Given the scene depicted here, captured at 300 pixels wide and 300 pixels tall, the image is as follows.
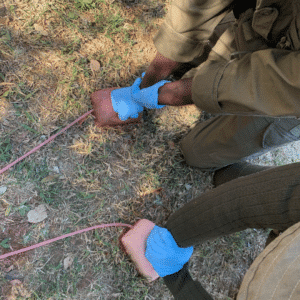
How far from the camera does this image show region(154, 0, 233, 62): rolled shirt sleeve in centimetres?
108

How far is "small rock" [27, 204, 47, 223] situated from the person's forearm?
0.87 m

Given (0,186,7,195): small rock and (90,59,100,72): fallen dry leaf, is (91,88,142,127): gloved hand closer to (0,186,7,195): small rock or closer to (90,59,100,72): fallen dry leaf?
(90,59,100,72): fallen dry leaf

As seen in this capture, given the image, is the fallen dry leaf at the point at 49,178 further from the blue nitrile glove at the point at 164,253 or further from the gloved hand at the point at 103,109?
the blue nitrile glove at the point at 164,253

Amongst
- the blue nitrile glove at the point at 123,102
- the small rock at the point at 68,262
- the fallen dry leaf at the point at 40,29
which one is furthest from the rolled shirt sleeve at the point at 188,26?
the small rock at the point at 68,262

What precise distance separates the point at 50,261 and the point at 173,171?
925 mm

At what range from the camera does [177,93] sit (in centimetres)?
135

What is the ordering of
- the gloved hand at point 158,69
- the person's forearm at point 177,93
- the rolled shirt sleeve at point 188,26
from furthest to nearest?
the gloved hand at point 158,69
the person's forearm at point 177,93
the rolled shirt sleeve at point 188,26

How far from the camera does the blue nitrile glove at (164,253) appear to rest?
1449 millimetres

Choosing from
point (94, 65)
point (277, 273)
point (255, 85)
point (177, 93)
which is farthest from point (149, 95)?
point (277, 273)

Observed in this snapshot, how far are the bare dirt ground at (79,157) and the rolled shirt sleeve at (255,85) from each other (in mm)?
800

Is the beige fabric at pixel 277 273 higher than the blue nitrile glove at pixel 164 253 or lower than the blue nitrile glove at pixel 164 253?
higher

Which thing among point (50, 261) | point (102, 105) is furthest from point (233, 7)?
point (50, 261)

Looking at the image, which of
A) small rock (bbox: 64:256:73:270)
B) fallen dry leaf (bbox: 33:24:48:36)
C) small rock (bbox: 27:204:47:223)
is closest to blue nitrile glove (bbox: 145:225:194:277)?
small rock (bbox: 64:256:73:270)

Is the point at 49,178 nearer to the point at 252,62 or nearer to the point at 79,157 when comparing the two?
the point at 79,157
